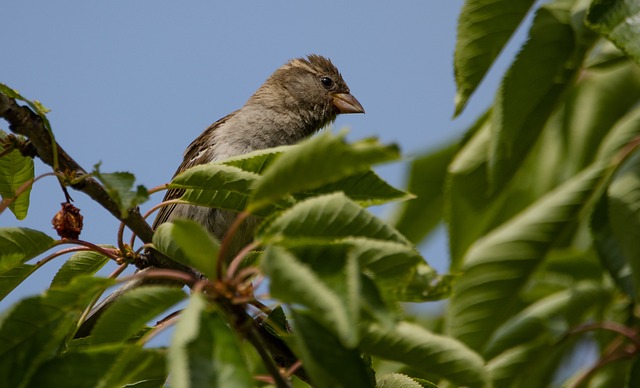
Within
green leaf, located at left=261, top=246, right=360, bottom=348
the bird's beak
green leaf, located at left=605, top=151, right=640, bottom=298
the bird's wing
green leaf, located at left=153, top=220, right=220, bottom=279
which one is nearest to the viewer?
green leaf, located at left=261, top=246, right=360, bottom=348

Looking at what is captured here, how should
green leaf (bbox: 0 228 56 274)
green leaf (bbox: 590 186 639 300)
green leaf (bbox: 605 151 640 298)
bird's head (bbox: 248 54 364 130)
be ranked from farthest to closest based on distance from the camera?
1. bird's head (bbox: 248 54 364 130)
2. green leaf (bbox: 590 186 639 300)
3. green leaf (bbox: 605 151 640 298)
4. green leaf (bbox: 0 228 56 274)

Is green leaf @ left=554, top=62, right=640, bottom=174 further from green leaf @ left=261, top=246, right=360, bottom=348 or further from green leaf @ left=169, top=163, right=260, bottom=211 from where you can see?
green leaf @ left=261, top=246, right=360, bottom=348

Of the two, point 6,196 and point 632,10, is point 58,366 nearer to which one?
point 6,196

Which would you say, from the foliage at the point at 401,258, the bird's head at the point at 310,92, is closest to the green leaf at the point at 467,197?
the foliage at the point at 401,258

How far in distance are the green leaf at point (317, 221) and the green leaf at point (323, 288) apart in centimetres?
11

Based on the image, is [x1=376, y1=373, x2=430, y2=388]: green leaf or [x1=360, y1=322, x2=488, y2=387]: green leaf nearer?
[x1=360, y1=322, x2=488, y2=387]: green leaf

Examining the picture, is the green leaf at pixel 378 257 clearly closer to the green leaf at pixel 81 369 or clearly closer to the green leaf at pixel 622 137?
the green leaf at pixel 81 369

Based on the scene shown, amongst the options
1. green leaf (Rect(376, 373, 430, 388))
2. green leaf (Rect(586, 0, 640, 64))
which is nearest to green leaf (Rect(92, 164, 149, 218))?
green leaf (Rect(376, 373, 430, 388))

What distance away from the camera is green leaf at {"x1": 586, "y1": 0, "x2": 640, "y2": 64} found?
2348 mm

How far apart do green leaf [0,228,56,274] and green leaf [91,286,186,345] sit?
1.29 ft

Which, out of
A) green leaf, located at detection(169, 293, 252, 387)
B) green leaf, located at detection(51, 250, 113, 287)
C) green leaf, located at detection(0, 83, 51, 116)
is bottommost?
green leaf, located at detection(51, 250, 113, 287)

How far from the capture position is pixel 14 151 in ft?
8.37

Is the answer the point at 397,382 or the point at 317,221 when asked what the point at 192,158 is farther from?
the point at 317,221

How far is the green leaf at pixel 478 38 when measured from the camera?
262 centimetres
